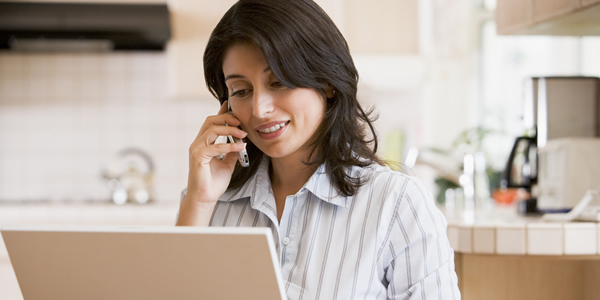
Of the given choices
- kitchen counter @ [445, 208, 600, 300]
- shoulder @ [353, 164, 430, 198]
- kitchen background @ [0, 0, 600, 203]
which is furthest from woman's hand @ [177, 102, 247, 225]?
kitchen background @ [0, 0, 600, 203]

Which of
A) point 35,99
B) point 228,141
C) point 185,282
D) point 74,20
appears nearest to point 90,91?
point 35,99

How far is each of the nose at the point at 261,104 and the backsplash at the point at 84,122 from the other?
2.47m

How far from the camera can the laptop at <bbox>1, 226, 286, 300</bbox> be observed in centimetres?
65

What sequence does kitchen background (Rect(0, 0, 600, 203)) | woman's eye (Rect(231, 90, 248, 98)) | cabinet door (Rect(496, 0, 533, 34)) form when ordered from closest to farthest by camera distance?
woman's eye (Rect(231, 90, 248, 98)) < cabinet door (Rect(496, 0, 533, 34)) < kitchen background (Rect(0, 0, 600, 203))

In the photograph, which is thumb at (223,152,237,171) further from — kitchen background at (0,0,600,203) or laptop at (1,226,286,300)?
kitchen background at (0,0,600,203)

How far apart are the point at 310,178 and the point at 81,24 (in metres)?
2.27

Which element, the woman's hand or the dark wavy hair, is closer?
the dark wavy hair

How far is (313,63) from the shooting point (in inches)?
39.7

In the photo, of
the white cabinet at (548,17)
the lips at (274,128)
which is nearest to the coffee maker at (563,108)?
the white cabinet at (548,17)

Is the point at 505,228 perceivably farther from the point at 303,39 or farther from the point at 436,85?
the point at 436,85

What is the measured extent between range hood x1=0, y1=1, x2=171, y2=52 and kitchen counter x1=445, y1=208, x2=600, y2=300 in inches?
76.8

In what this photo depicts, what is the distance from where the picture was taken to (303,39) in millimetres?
996

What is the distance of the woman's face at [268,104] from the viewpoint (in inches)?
39.8

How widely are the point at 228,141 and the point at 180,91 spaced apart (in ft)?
6.62
